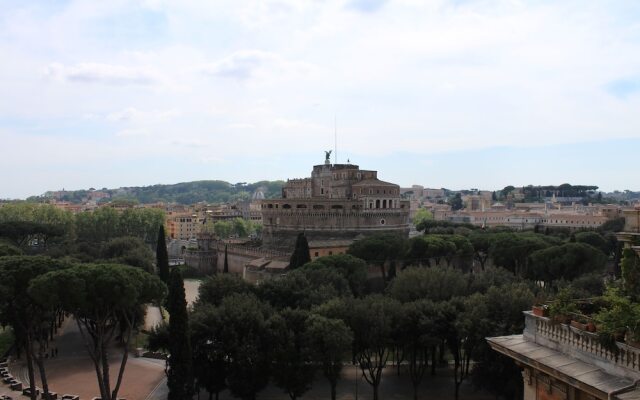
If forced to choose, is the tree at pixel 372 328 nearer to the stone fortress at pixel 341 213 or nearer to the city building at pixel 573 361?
the city building at pixel 573 361

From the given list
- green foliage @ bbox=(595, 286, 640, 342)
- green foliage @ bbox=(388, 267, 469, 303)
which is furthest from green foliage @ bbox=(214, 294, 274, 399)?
green foliage @ bbox=(595, 286, 640, 342)

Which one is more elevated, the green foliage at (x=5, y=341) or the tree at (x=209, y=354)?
the tree at (x=209, y=354)

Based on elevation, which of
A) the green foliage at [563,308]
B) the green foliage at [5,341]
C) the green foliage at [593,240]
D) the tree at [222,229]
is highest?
the green foliage at [563,308]

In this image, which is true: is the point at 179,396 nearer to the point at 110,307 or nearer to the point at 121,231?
the point at 110,307

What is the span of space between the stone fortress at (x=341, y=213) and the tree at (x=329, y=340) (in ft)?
126

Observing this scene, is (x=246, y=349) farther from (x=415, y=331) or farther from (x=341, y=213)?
(x=341, y=213)

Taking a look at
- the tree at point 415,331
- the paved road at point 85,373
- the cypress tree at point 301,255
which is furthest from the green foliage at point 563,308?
the cypress tree at point 301,255

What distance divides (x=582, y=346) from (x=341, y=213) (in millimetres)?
54788

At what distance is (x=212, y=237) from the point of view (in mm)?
67062

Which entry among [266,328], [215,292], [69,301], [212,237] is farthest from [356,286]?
[212,237]

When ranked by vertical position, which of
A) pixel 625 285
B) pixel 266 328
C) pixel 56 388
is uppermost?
pixel 625 285

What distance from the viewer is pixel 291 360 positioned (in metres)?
20.9

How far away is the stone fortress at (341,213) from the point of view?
63.1 metres

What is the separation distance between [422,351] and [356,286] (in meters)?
12.3
